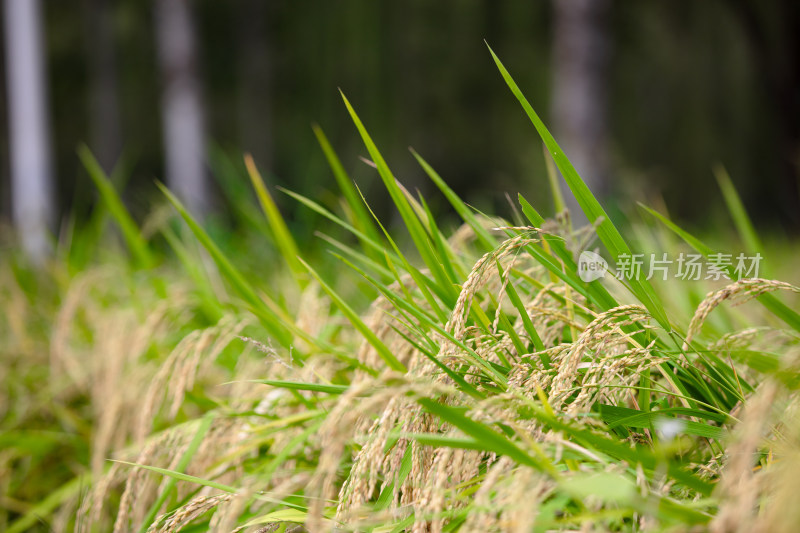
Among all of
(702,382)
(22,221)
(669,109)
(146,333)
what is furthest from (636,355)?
(669,109)

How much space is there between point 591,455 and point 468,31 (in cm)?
2524

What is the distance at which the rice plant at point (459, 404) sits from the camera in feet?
2.35

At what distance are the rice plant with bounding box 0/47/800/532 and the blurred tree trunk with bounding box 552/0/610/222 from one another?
10.4 ft

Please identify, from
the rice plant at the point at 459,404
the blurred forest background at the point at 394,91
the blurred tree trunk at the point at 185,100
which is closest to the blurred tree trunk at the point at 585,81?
the rice plant at the point at 459,404

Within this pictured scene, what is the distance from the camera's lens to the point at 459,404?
35.1 inches

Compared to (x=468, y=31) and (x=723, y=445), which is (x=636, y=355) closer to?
(x=723, y=445)

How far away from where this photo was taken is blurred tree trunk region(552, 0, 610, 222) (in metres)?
4.75

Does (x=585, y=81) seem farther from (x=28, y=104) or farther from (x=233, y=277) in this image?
(x=28, y=104)

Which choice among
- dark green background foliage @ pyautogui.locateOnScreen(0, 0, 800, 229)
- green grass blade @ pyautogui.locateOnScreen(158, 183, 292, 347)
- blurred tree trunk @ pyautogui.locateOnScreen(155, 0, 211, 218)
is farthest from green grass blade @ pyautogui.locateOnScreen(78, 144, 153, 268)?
dark green background foliage @ pyautogui.locateOnScreen(0, 0, 800, 229)

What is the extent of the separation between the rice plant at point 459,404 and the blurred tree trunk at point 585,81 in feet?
10.4

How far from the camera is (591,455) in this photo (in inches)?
29.6

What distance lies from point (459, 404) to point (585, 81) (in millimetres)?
4421

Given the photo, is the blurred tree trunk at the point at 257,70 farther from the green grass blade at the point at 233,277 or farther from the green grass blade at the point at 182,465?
the green grass blade at the point at 182,465

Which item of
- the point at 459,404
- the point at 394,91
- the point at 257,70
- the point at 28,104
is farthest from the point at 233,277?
the point at 394,91
